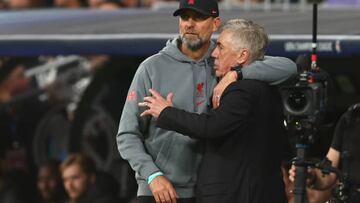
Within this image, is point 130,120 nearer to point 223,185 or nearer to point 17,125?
point 223,185

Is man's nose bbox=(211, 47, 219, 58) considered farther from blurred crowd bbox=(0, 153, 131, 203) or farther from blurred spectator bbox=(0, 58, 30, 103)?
blurred spectator bbox=(0, 58, 30, 103)

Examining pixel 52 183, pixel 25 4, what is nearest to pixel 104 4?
pixel 25 4

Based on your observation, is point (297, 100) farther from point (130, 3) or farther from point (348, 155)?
point (130, 3)

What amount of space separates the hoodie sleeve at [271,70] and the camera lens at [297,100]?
0.57 meters

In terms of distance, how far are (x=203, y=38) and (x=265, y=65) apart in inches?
13.4

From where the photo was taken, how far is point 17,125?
13695mm

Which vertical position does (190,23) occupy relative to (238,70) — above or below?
above

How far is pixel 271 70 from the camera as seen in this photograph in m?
7.08

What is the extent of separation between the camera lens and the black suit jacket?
2.80 feet

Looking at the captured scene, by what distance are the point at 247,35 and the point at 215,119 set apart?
1.46ft

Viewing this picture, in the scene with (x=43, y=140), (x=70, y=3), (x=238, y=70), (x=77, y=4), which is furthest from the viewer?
(x=77, y=4)

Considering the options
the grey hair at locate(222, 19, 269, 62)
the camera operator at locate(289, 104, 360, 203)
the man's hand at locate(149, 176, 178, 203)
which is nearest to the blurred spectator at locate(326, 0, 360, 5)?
the camera operator at locate(289, 104, 360, 203)

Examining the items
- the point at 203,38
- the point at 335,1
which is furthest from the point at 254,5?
the point at 203,38

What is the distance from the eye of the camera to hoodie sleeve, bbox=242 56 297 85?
698 centimetres
